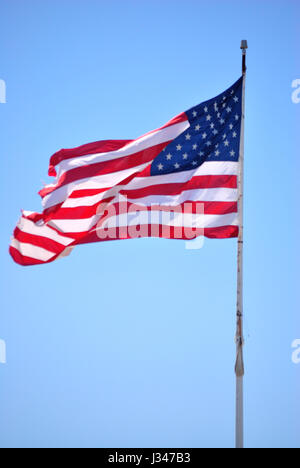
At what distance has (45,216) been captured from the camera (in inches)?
1044

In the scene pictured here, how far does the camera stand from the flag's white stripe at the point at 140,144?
2675 cm

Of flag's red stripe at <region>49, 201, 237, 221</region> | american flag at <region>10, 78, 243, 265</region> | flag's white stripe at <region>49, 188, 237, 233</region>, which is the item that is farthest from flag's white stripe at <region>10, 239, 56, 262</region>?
flag's red stripe at <region>49, 201, 237, 221</region>

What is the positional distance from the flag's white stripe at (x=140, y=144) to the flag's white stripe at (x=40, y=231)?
2.47 meters

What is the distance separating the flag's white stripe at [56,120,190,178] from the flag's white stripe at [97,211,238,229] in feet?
7.30

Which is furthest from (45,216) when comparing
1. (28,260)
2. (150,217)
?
(150,217)

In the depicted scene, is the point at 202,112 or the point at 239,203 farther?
the point at 202,112

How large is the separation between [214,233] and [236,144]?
340 cm

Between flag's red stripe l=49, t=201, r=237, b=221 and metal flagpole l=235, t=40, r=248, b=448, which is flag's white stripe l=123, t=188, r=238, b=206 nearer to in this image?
flag's red stripe l=49, t=201, r=237, b=221

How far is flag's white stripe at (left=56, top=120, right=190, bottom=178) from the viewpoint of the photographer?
87.8ft

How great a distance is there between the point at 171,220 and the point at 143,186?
69.6 inches

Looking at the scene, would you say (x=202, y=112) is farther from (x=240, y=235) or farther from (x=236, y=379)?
(x=236, y=379)

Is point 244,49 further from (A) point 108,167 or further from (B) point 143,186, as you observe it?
(A) point 108,167
